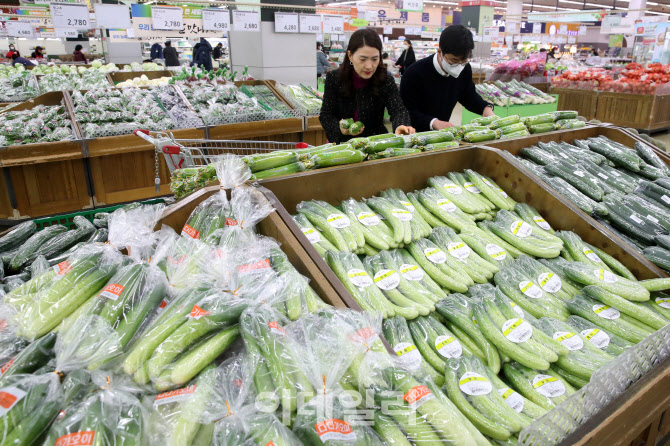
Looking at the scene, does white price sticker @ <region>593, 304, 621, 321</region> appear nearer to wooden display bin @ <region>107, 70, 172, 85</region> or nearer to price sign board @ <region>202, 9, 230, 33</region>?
price sign board @ <region>202, 9, 230, 33</region>

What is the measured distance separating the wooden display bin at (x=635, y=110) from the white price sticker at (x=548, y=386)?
9.48 meters

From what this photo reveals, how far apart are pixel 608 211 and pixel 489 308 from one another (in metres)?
1.19

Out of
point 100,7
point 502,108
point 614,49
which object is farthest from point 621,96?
point 614,49

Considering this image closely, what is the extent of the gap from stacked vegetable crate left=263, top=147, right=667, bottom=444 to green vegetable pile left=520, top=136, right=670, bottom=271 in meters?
0.11

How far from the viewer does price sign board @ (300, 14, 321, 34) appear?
261 inches

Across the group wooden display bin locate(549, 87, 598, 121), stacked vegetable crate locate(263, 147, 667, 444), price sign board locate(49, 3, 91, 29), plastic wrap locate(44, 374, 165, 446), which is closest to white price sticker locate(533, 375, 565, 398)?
stacked vegetable crate locate(263, 147, 667, 444)

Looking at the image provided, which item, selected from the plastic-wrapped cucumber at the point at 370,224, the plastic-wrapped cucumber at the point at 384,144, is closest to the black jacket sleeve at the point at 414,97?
the plastic-wrapped cucumber at the point at 384,144

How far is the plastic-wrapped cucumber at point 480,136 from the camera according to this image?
2748 mm

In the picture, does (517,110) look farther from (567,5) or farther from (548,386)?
(567,5)

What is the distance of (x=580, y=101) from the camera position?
9820mm

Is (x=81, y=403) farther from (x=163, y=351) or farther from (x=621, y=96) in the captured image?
(x=621, y=96)

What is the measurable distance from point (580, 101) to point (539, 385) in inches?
402

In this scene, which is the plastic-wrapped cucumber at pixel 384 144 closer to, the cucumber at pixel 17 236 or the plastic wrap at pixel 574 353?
the plastic wrap at pixel 574 353

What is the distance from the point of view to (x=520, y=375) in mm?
1439
